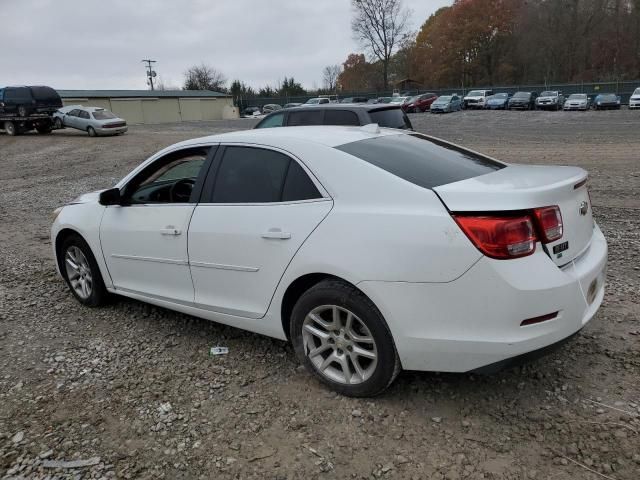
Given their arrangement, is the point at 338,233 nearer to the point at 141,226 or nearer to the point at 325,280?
the point at 325,280

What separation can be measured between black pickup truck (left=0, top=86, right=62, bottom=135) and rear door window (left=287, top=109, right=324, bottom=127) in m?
23.0

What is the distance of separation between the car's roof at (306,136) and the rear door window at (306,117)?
20.0 ft

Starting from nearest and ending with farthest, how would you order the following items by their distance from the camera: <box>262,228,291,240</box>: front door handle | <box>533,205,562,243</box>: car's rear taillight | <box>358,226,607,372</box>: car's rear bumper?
<box>358,226,607,372</box>: car's rear bumper, <box>533,205,562,243</box>: car's rear taillight, <box>262,228,291,240</box>: front door handle

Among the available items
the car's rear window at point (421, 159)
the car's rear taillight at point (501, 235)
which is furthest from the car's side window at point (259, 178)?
the car's rear taillight at point (501, 235)

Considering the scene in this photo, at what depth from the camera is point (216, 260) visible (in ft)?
11.4

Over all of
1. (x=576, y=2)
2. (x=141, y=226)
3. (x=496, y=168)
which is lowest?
(x=141, y=226)

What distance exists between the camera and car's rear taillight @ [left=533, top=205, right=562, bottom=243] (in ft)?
8.55

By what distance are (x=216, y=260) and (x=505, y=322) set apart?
1.90 meters

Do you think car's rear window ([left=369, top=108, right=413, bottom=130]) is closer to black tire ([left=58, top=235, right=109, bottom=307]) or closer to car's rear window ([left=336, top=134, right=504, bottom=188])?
car's rear window ([left=336, top=134, right=504, bottom=188])

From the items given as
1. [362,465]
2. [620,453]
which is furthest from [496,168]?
[362,465]

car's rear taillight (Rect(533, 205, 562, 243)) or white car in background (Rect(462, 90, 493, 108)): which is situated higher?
white car in background (Rect(462, 90, 493, 108))

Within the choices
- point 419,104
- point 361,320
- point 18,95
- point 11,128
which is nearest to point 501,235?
point 361,320

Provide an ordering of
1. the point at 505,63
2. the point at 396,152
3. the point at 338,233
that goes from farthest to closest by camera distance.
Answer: the point at 505,63
the point at 396,152
the point at 338,233

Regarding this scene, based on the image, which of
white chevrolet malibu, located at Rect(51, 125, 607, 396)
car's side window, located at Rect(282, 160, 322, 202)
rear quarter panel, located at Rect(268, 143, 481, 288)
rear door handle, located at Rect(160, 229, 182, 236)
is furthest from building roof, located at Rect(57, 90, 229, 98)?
rear quarter panel, located at Rect(268, 143, 481, 288)
